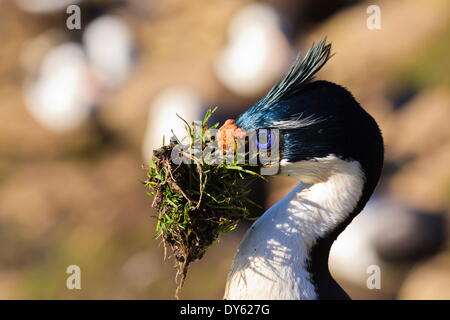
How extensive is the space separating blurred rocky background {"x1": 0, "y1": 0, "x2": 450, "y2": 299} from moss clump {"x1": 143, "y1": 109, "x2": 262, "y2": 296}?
339cm

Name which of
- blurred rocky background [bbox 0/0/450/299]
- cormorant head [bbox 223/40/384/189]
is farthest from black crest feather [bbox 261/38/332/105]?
blurred rocky background [bbox 0/0/450/299]

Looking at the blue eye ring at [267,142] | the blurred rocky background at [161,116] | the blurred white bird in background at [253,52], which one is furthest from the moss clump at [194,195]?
the blurred white bird in background at [253,52]

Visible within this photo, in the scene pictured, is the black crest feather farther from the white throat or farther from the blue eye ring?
the white throat

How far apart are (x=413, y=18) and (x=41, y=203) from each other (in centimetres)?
531

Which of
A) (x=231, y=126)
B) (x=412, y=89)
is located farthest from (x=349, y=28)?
(x=231, y=126)

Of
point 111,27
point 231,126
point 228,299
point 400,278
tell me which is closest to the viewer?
point 231,126

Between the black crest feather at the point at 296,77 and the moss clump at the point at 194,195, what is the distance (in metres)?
0.28

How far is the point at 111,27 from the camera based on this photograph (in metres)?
9.89

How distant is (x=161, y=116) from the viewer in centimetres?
769

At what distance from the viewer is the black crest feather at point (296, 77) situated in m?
2.43

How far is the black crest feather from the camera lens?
7.96 ft

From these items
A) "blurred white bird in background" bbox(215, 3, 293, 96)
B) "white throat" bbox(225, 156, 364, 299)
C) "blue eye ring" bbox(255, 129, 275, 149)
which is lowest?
"white throat" bbox(225, 156, 364, 299)

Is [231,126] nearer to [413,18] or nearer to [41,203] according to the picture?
[41,203]

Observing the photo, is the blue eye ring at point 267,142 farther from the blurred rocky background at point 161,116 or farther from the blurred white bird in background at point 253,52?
the blurred white bird in background at point 253,52
